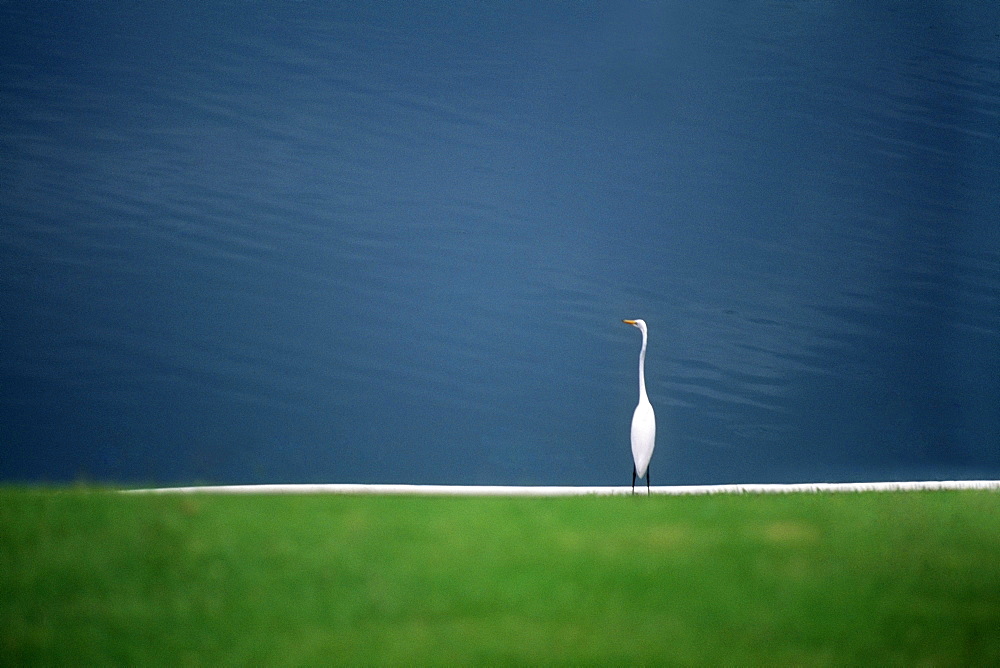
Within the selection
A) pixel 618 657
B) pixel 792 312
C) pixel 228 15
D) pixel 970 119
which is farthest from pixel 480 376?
pixel 970 119

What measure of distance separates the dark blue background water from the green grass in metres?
1.38

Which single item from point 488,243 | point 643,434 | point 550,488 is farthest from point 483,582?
point 488,243

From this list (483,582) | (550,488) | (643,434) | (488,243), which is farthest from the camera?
(488,243)

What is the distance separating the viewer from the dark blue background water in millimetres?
5883

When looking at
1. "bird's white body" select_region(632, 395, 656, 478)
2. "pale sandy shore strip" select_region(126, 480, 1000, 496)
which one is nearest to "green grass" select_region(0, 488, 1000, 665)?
"bird's white body" select_region(632, 395, 656, 478)

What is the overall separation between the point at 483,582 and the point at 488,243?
2.93m

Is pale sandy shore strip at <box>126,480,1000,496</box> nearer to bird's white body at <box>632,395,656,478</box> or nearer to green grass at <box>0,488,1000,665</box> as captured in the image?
bird's white body at <box>632,395,656,478</box>

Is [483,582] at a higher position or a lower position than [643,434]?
higher

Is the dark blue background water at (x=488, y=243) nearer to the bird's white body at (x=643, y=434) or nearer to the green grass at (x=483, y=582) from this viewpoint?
the bird's white body at (x=643, y=434)

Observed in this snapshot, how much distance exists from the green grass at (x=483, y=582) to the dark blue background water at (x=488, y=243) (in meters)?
1.38

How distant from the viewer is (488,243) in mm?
6156

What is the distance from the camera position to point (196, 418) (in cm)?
585

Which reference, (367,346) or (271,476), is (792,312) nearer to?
(367,346)

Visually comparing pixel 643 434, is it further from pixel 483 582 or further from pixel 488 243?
pixel 483 582
